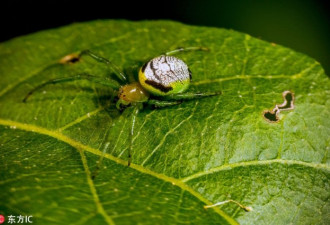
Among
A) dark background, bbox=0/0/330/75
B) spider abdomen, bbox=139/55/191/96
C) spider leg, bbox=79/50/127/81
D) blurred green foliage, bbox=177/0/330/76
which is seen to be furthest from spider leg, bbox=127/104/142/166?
blurred green foliage, bbox=177/0/330/76

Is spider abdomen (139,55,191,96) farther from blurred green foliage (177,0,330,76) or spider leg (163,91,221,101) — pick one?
blurred green foliage (177,0,330,76)

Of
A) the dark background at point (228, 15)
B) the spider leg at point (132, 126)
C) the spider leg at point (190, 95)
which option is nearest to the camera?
the spider leg at point (132, 126)

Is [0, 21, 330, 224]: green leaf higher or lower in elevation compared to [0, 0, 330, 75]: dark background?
lower

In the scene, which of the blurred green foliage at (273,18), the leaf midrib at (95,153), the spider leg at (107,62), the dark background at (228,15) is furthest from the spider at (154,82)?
the blurred green foliage at (273,18)

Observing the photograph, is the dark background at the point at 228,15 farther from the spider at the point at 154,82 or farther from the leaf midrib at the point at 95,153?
the leaf midrib at the point at 95,153

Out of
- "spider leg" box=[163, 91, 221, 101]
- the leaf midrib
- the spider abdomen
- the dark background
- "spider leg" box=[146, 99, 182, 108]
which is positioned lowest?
the leaf midrib

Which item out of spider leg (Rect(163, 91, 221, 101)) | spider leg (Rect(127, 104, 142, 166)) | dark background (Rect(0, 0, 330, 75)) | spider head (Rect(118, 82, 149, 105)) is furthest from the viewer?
dark background (Rect(0, 0, 330, 75))

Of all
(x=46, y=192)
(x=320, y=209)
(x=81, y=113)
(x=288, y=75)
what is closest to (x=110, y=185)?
(x=46, y=192)
